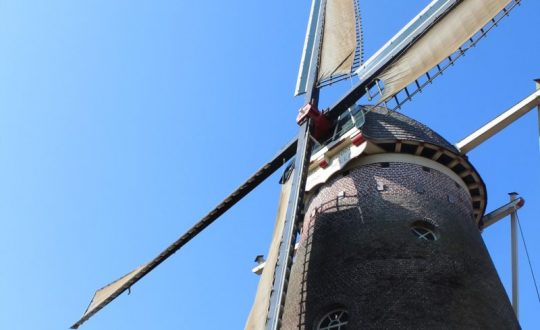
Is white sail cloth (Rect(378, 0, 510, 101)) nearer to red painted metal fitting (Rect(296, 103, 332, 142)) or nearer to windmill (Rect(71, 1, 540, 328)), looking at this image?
windmill (Rect(71, 1, 540, 328))

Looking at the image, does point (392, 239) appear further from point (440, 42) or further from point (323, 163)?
point (440, 42)

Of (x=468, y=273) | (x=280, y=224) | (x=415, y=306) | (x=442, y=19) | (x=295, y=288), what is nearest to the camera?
(x=415, y=306)

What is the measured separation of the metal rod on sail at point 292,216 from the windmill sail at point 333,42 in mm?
422

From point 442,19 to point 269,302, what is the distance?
27.7ft

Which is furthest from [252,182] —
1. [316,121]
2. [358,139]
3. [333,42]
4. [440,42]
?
[440,42]

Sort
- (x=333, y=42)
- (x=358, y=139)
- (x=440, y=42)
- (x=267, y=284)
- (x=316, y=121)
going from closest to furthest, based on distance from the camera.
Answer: (x=267, y=284) < (x=358, y=139) < (x=440, y=42) < (x=316, y=121) < (x=333, y=42)

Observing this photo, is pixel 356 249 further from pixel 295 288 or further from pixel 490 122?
pixel 490 122

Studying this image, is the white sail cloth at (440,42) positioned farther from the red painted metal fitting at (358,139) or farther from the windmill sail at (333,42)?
the windmill sail at (333,42)

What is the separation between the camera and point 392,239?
45.9ft

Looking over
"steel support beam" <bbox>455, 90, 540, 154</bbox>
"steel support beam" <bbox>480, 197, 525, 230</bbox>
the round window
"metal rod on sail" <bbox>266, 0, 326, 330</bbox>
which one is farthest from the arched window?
"steel support beam" <bbox>480, 197, 525, 230</bbox>

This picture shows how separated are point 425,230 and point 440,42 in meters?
4.81

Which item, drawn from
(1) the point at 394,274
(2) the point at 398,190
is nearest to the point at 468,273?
(1) the point at 394,274

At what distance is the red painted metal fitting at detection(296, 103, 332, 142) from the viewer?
1777cm

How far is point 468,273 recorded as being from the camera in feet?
44.1
